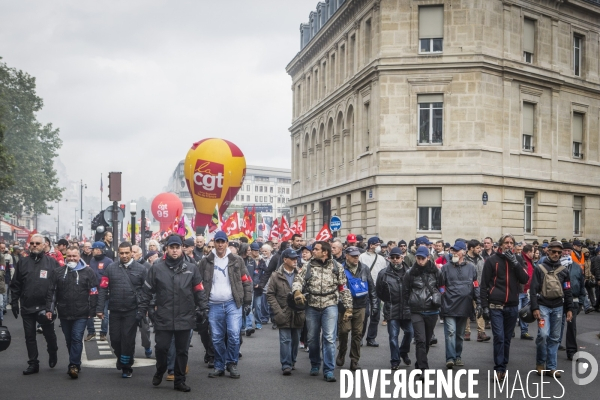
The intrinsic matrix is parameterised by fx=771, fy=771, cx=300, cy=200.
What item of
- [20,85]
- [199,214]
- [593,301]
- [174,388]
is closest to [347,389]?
[174,388]

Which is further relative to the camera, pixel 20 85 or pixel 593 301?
pixel 20 85

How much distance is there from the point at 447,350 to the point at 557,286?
74.2 inches

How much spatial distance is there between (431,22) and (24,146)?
4361 cm

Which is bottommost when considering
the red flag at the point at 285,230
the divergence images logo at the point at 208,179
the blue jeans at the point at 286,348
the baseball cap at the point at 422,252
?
the blue jeans at the point at 286,348

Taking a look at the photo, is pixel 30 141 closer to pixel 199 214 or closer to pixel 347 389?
pixel 199 214

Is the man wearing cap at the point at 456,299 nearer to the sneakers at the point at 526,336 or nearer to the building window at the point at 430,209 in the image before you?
the sneakers at the point at 526,336

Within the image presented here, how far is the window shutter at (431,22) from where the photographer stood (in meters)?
34.0

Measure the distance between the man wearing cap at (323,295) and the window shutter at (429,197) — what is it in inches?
920

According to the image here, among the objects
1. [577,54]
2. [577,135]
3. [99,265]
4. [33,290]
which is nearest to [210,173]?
[577,135]

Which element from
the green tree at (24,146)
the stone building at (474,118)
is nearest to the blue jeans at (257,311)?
the stone building at (474,118)

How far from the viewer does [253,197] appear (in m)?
160

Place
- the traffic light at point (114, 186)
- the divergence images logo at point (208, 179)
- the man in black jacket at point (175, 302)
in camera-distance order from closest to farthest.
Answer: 1. the man in black jacket at point (175, 302)
2. the traffic light at point (114, 186)
3. the divergence images logo at point (208, 179)

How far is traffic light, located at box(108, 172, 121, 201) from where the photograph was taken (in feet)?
68.0

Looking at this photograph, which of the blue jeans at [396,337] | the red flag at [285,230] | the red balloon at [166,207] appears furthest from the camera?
the red balloon at [166,207]
